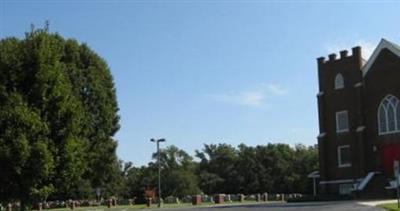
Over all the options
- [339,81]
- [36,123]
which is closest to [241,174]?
[339,81]

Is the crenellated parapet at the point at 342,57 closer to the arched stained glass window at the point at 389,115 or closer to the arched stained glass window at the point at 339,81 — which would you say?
the arched stained glass window at the point at 339,81

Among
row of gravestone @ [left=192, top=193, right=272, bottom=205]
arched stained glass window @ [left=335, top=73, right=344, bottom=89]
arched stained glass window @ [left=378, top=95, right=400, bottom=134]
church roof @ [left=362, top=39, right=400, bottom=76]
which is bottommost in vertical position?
row of gravestone @ [left=192, top=193, right=272, bottom=205]

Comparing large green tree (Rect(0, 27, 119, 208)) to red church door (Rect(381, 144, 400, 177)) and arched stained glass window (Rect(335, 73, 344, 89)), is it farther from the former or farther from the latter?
arched stained glass window (Rect(335, 73, 344, 89))

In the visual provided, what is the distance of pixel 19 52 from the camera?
69.1 feet

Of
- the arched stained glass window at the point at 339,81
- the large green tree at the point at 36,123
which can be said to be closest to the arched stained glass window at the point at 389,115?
the arched stained glass window at the point at 339,81

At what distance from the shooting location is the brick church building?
177ft

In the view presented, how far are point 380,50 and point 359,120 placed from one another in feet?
19.5

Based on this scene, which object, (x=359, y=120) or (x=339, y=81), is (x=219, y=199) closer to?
(x=339, y=81)

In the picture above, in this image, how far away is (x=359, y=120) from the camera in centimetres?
5662

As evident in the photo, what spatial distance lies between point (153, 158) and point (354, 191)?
8617 centimetres

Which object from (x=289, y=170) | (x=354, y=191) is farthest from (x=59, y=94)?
(x=289, y=170)

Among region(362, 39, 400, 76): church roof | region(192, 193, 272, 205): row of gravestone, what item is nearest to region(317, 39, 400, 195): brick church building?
region(362, 39, 400, 76): church roof

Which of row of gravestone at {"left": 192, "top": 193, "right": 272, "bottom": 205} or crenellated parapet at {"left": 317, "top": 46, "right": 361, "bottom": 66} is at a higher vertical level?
crenellated parapet at {"left": 317, "top": 46, "right": 361, "bottom": 66}

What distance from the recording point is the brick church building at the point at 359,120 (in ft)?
177
